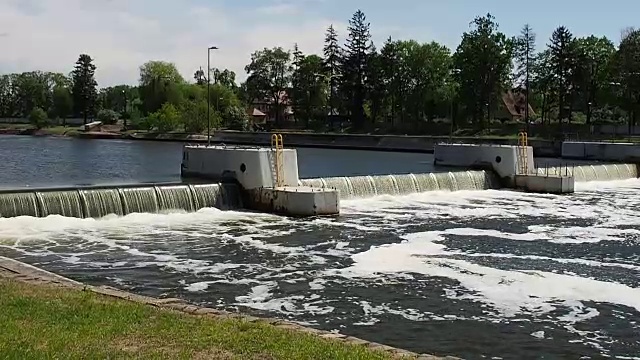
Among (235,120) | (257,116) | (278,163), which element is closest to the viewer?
(278,163)

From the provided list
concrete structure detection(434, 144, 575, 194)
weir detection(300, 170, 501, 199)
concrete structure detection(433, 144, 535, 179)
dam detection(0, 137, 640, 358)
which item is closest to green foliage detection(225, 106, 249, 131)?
concrete structure detection(433, 144, 535, 179)

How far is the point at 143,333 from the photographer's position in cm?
898

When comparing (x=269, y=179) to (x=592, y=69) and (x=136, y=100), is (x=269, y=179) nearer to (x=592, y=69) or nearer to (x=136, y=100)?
(x=592, y=69)

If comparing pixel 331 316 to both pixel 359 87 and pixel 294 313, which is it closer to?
pixel 294 313

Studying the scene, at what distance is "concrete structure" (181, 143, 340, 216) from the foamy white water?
0.93 meters

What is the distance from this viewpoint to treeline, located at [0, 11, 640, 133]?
282 ft

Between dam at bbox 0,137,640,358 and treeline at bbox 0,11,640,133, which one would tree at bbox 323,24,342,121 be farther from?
dam at bbox 0,137,640,358

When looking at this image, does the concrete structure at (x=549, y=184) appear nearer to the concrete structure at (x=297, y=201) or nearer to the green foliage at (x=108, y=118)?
the concrete structure at (x=297, y=201)

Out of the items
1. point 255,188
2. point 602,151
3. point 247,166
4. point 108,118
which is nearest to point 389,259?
point 255,188

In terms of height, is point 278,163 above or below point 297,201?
above

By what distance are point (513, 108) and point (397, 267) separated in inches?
3899

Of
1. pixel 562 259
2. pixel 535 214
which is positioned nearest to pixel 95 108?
pixel 535 214

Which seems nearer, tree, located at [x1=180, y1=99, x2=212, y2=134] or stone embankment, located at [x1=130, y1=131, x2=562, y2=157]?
stone embankment, located at [x1=130, y1=131, x2=562, y2=157]

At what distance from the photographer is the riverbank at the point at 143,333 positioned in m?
8.19
